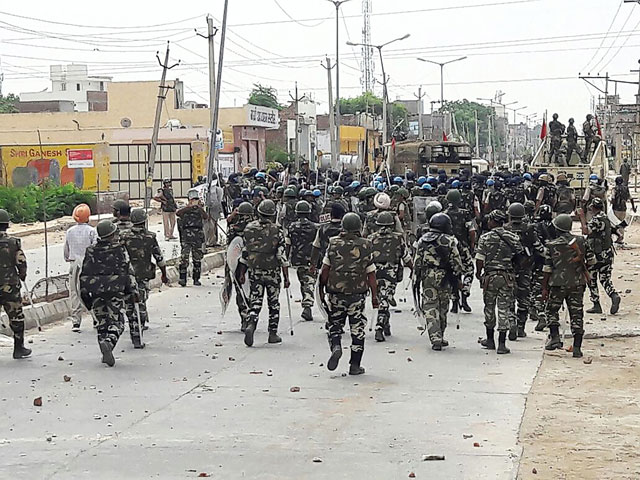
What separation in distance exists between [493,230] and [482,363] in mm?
1688

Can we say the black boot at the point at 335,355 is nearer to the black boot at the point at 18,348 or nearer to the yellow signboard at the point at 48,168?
the black boot at the point at 18,348

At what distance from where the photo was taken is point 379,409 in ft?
31.7

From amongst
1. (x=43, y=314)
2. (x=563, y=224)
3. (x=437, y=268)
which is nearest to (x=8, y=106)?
(x=43, y=314)

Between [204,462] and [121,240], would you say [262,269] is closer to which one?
[121,240]

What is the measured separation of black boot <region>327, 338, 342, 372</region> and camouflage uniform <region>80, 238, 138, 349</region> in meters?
2.49

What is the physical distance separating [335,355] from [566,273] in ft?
9.48

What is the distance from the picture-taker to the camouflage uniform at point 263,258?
13.0m

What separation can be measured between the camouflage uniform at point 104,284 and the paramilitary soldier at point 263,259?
173 cm

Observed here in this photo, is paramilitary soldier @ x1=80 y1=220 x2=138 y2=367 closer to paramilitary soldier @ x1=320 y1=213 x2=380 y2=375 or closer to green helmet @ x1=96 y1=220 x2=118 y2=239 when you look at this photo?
green helmet @ x1=96 y1=220 x2=118 y2=239

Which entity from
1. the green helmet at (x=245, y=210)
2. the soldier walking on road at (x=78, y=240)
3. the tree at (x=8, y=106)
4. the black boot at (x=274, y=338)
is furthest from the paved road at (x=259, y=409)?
the tree at (x=8, y=106)

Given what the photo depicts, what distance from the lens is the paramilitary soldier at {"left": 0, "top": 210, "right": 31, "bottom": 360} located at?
12094 millimetres

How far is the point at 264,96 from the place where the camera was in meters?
96.5

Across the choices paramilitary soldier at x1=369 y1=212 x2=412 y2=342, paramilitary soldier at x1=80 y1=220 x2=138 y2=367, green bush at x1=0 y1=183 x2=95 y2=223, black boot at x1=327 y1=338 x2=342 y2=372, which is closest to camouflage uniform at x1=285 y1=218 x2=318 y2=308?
paramilitary soldier at x1=369 y1=212 x2=412 y2=342

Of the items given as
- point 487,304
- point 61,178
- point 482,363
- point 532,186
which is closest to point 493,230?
point 487,304
